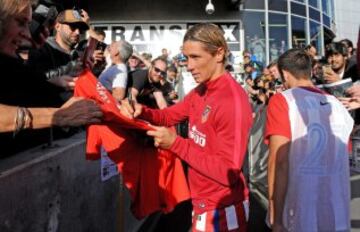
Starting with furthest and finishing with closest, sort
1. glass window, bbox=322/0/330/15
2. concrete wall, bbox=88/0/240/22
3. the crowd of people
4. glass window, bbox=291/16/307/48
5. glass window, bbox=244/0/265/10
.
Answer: glass window, bbox=322/0/330/15 < glass window, bbox=291/16/307/48 < glass window, bbox=244/0/265/10 < concrete wall, bbox=88/0/240/22 < the crowd of people

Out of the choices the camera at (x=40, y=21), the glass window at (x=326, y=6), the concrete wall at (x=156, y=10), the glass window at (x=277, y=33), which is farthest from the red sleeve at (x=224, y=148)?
the glass window at (x=326, y=6)

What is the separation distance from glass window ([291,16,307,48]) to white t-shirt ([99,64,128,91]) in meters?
19.0

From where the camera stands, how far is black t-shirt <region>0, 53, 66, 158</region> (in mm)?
2580

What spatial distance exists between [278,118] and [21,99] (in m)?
1.73

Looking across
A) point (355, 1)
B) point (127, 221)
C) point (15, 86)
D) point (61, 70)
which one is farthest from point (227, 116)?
point (355, 1)

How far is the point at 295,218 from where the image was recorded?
3.01m

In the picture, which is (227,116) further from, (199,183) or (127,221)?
(127,221)

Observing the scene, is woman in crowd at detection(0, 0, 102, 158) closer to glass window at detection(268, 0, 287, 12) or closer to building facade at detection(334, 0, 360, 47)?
glass window at detection(268, 0, 287, 12)

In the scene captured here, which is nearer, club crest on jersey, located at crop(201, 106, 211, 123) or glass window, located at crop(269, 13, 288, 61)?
club crest on jersey, located at crop(201, 106, 211, 123)

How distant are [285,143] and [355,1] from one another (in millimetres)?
39922

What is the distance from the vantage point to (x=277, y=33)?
2264 cm

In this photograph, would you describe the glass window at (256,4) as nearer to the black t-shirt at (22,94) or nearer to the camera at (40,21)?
the camera at (40,21)

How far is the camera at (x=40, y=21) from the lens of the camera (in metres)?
3.46

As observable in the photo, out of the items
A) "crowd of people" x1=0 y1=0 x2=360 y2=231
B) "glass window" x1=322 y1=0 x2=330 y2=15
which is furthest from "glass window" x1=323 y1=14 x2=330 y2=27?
"crowd of people" x1=0 y1=0 x2=360 y2=231
